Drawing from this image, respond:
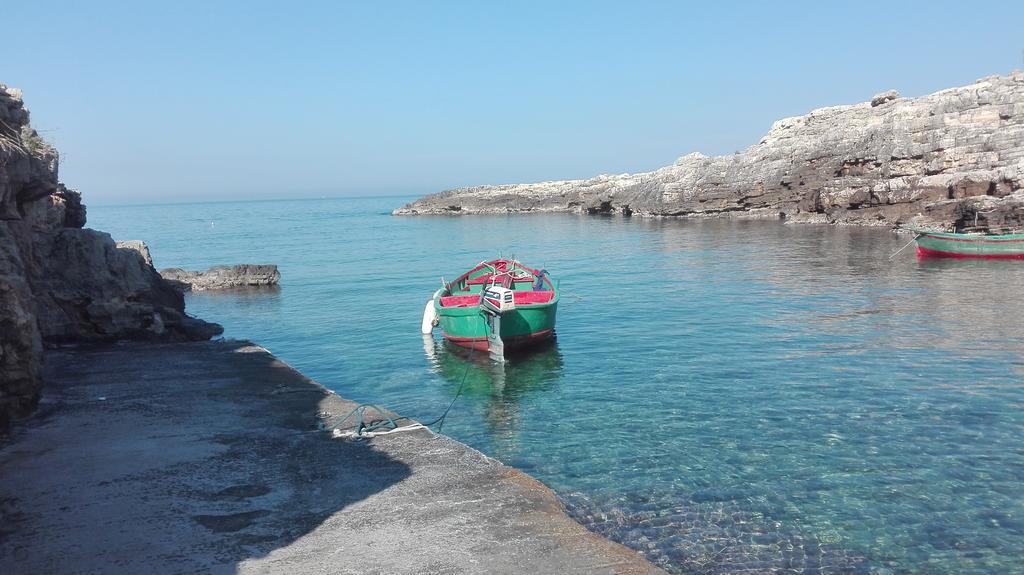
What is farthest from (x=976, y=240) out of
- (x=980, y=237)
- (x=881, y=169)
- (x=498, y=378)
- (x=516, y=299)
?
(x=498, y=378)

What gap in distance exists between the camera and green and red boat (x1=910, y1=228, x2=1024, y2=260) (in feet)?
110

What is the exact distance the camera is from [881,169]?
54.4 meters

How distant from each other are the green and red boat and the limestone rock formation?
32.4 m

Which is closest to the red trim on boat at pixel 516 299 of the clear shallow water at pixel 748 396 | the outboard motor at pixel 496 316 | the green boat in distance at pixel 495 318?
the green boat in distance at pixel 495 318

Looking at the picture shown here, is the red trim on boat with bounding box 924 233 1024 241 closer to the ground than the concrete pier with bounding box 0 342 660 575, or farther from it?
farther from it

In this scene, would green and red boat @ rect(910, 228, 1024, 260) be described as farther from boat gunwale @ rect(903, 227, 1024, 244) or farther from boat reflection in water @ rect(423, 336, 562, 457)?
boat reflection in water @ rect(423, 336, 562, 457)

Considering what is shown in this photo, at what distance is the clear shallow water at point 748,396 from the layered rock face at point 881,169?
13.0 m

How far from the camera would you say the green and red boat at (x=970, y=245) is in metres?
33.6

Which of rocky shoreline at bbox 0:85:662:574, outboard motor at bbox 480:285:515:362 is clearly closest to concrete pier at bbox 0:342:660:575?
rocky shoreline at bbox 0:85:662:574

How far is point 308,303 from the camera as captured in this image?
31750mm

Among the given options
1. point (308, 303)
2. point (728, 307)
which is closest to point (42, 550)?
point (728, 307)

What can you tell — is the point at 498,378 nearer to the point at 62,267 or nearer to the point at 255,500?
the point at 255,500

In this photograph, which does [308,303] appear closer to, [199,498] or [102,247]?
[102,247]

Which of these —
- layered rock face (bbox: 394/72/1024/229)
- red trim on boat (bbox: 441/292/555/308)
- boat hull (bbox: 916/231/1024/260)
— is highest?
layered rock face (bbox: 394/72/1024/229)
